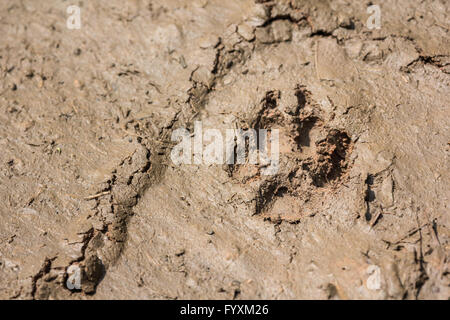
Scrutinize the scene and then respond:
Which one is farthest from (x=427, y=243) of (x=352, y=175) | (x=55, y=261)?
(x=55, y=261)

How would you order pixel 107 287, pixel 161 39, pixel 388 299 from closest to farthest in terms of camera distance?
pixel 388 299 → pixel 107 287 → pixel 161 39

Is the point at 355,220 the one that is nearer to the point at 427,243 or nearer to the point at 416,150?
the point at 427,243

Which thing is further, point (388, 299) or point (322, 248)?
point (322, 248)

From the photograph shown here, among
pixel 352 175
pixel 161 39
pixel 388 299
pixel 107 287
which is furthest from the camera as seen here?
pixel 161 39

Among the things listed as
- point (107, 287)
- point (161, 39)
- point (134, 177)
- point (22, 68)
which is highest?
point (161, 39)

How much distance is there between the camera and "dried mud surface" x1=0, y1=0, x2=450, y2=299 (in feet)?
7.29

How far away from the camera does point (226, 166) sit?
2477 millimetres

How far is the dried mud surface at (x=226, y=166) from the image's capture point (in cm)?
222

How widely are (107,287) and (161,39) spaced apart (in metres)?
1.64

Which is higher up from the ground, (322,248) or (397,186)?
(397,186)

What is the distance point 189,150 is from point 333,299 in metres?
1.15

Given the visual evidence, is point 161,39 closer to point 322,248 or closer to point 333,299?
point 322,248

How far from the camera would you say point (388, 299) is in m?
2.09

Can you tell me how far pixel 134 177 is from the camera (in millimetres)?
2455
